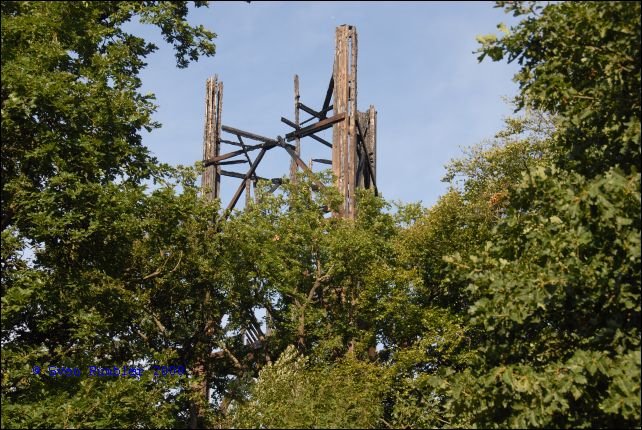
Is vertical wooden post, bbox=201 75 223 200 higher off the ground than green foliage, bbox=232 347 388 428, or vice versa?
vertical wooden post, bbox=201 75 223 200

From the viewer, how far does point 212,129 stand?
1296 inches

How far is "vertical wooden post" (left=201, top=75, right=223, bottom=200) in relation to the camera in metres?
32.6

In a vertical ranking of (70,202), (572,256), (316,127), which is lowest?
(572,256)

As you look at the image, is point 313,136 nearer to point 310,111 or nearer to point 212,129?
point 310,111

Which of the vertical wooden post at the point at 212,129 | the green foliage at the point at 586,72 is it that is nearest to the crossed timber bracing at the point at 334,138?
the vertical wooden post at the point at 212,129

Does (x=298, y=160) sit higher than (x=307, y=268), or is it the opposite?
(x=298, y=160)

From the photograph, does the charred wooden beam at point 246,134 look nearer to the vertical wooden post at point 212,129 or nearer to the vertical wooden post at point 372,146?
the vertical wooden post at point 212,129

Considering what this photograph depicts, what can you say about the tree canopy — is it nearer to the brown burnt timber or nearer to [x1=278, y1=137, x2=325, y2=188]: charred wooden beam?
[x1=278, y1=137, x2=325, y2=188]: charred wooden beam

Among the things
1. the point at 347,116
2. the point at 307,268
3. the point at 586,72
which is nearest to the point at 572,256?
the point at 586,72

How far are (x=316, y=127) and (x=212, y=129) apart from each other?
4.50 metres

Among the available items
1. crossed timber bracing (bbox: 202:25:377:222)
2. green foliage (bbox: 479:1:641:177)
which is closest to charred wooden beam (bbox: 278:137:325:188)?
crossed timber bracing (bbox: 202:25:377:222)

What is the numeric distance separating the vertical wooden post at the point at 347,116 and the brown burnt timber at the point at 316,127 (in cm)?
18

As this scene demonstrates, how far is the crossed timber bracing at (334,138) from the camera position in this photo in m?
29.1

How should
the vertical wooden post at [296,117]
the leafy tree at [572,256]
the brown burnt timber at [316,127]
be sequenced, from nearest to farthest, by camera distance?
1. the leafy tree at [572,256]
2. the brown burnt timber at [316,127]
3. the vertical wooden post at [296,117]
